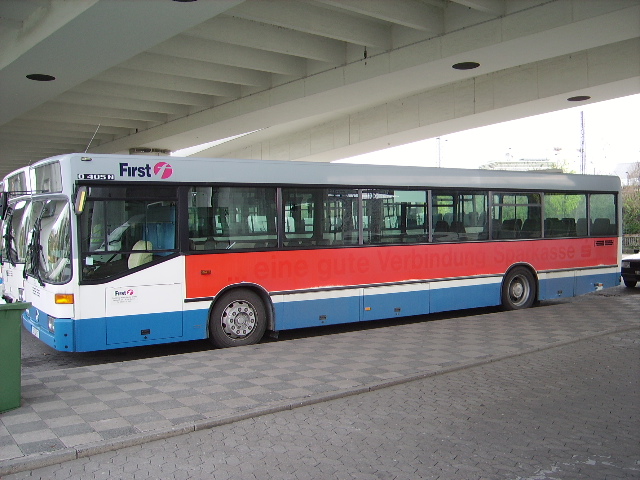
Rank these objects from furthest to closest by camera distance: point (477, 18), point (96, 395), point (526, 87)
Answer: point (526, 87), point (477, 18), point (96, 395)

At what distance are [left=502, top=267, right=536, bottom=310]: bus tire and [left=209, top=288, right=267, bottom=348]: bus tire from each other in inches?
220

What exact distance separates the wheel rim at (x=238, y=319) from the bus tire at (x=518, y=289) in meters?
5.75

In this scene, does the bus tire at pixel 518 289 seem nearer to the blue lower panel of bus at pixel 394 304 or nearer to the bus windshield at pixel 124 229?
the blue lower panel of bus at pixel 394 304

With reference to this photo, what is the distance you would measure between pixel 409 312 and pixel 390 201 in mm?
2042

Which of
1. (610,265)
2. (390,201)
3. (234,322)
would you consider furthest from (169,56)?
(610,265)

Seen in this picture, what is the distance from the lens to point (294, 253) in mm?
10062

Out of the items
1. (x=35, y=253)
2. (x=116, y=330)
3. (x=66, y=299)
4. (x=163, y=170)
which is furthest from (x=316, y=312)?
(x=35, y=253)

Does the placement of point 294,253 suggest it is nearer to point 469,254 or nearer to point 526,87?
point 469,254

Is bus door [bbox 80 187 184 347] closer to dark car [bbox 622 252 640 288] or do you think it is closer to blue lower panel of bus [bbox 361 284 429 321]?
blue lower panel of bus [bbox 361 284 429 321]

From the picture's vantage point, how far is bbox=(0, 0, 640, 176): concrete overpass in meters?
11.1

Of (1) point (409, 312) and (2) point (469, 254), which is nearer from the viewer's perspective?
(1) point (409, 312)

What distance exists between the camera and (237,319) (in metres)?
9.56

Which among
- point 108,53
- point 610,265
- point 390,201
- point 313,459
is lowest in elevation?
point 313,459

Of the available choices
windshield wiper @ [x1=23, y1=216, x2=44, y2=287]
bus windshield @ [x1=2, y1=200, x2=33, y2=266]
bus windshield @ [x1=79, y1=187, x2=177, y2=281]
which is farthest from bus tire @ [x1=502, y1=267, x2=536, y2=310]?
bus windshield @ [x1=2, y1=200, x2=33, y2=266]
